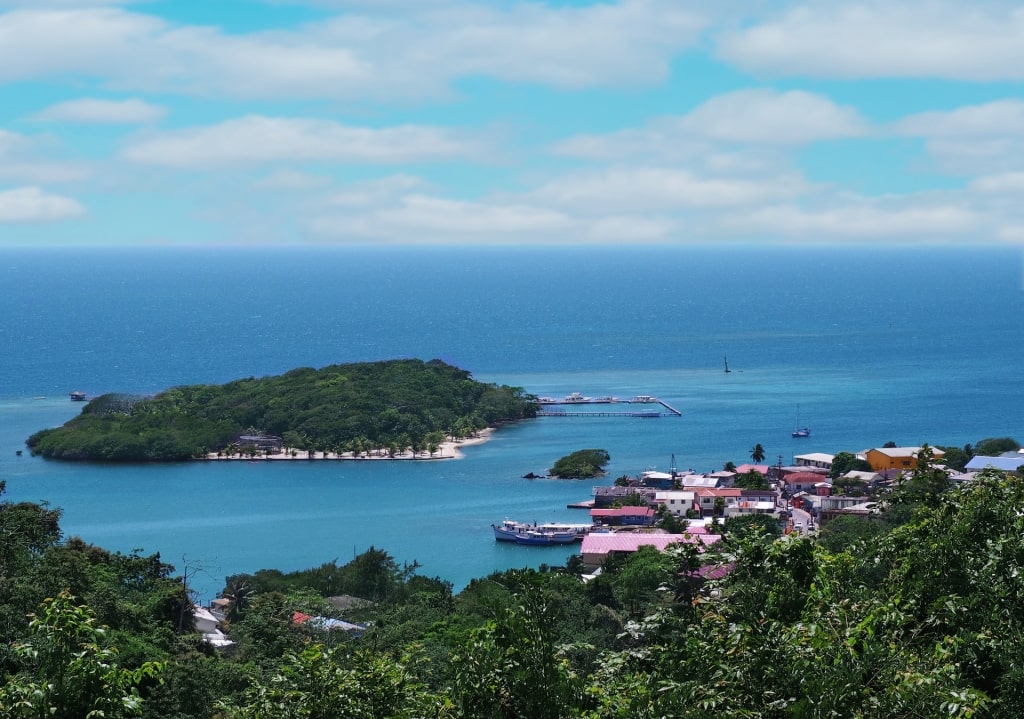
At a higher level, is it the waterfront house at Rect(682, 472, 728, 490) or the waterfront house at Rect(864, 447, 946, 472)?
the waterfront house at Rect(864, 447, 946, 472)

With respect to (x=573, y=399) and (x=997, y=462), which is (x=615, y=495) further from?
(x=573, y=399)

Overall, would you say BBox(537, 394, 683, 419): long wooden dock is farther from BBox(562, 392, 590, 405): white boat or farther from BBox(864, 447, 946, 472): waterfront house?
BBox(864, 447, 946, 472): waterfront house

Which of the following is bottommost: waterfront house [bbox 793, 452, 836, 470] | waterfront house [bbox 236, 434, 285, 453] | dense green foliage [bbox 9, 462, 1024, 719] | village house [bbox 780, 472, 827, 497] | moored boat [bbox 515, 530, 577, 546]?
moored boat [bbox 515, 530, 577, 546]

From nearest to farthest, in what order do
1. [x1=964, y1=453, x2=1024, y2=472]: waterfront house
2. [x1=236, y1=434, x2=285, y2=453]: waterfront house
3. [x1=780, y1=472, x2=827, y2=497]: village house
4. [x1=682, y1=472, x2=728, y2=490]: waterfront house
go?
1. [x1=964, y1=453, x2=1024, y2=472]: waterfront house
2. [x1=682, y1=472, x2=728, y2=490]: waterfront house
3. [x1=780, y1=472, x2=827, y2=497]: village house
4. [x1=236, y1=434, x2=285, y2=453]: waterfront house

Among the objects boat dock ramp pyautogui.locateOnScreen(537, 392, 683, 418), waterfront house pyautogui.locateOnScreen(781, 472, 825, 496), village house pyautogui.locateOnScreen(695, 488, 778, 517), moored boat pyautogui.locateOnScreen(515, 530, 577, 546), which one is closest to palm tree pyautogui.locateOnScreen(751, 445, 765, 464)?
waterfront house pyautogui.locateOnScreen(781, 472, 825, 496)

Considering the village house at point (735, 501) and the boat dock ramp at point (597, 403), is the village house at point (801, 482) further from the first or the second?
the boat dock ramp at point (597, 403)

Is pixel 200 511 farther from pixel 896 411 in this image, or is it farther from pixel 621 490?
pixel 896 411
